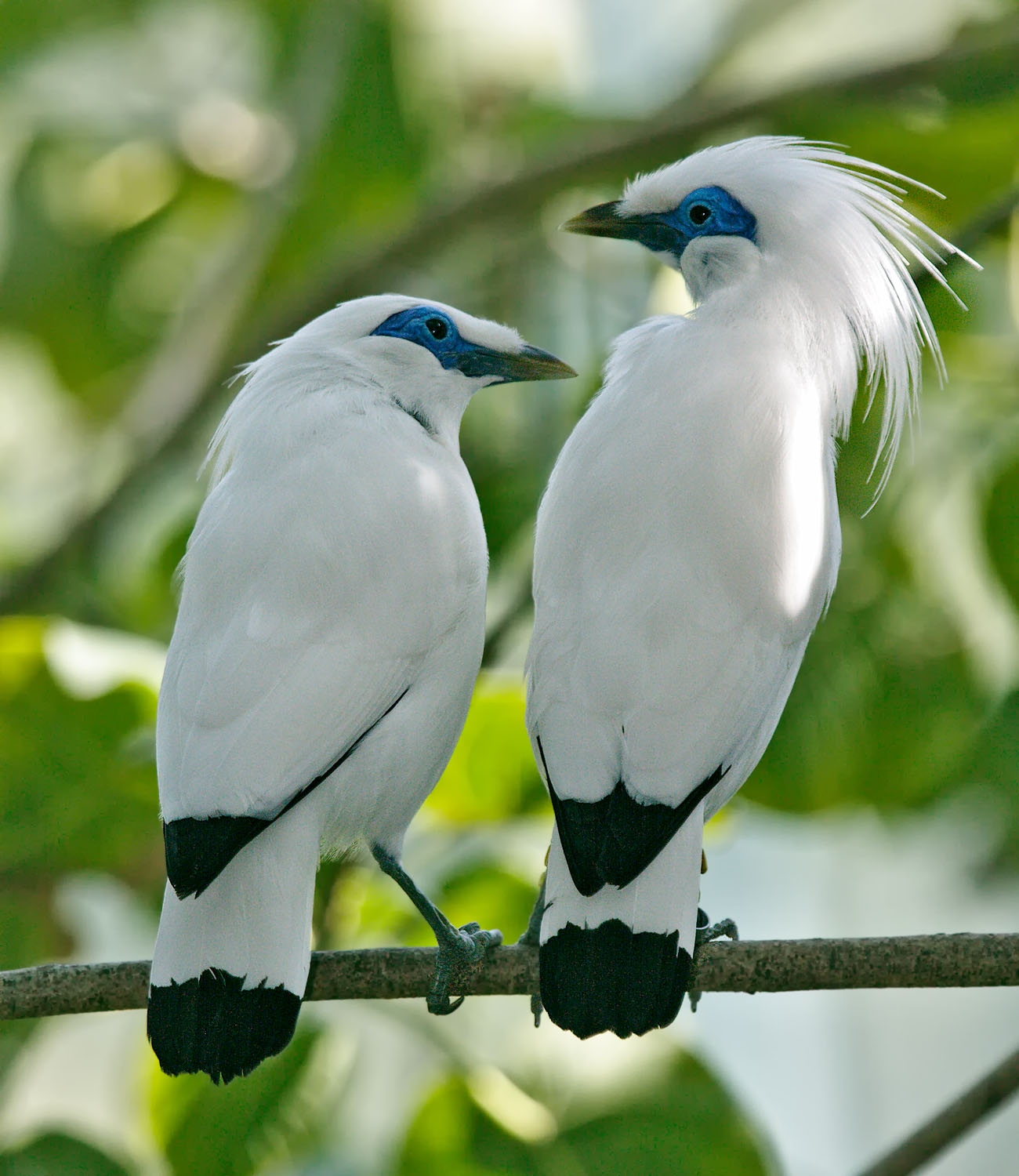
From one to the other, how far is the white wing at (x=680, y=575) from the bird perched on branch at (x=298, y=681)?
0.47 feet

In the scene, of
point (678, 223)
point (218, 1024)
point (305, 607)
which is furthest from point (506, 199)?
point (218, 1024)

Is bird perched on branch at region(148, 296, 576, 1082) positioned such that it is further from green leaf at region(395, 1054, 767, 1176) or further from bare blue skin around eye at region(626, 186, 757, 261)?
green leaf at region(395, 1054, 767, 1176)

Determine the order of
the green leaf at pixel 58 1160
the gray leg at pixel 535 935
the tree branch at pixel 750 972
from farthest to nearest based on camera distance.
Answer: the green leaf at pixel 58 1160, the gray leg at pixel 535 935, the tree branch at pixel 750 972

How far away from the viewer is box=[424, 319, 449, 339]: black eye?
6.67 feet

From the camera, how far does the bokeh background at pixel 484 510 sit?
236 centimetres

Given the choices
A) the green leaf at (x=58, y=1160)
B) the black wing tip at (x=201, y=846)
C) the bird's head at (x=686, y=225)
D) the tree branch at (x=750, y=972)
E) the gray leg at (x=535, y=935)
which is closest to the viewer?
the black wing tip at (x=201, y=846)

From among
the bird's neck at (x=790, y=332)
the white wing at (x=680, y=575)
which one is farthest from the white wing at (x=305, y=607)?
the bird's neck at (x=790, y=332)

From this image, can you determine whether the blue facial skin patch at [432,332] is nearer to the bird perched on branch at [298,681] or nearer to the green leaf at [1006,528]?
the bird perched on branch at [298,681]

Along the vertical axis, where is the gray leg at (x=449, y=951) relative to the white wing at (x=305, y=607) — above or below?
below

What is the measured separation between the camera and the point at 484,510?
9.68 feet

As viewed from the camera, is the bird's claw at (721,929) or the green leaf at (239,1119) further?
the green leaf at (239,1119)

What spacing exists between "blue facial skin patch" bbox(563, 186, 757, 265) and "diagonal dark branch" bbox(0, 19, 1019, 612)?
4.29 feet

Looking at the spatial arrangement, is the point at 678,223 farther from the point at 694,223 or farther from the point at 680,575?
the point at 680,575

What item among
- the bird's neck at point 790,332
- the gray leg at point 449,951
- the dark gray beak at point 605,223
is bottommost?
the gray leg at point 449,951
